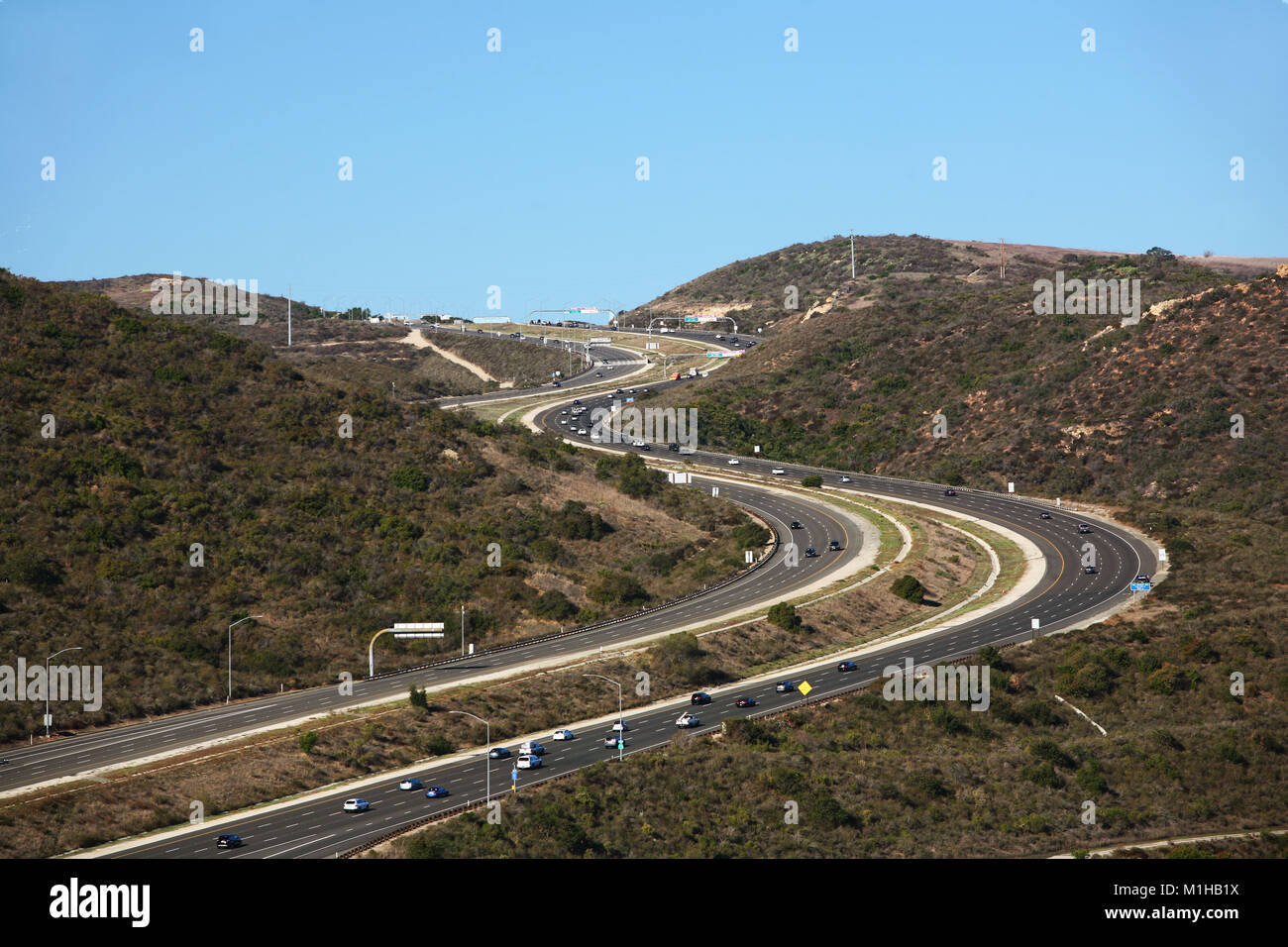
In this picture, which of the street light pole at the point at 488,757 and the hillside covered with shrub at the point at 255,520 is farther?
the hillside covered with shrub at the point at 255,520

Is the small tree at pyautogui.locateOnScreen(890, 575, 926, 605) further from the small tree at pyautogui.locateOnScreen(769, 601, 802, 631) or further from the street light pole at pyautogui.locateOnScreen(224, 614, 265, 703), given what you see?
the street light pole at pyautogui.locateOnScreen(224, 614, 265, 703)

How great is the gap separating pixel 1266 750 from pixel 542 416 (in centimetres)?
11769

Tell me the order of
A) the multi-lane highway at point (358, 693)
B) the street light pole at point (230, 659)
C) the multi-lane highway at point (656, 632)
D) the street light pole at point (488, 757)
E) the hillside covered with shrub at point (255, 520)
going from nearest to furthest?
the multi-lane highway at point (656, 632) → the street light pole at point (488, 757) → the multi-lane highway at point (358, 693) → the street light pole at point (230, 659) → the hillside covered with shrub at point (255, 520)

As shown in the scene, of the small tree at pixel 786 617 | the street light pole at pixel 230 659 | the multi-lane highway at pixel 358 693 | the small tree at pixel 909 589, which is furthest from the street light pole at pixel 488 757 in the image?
the small tree at pixel 909 589

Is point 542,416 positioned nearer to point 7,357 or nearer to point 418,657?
point 7,357

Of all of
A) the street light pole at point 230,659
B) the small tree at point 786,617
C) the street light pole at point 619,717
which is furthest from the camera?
the small tree at point 786,617

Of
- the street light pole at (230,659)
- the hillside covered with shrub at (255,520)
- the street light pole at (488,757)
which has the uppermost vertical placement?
the hillside covered with shrub at (255,520)

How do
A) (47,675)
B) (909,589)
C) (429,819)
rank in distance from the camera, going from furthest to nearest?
(909,589) → (47,675) → (429,819)

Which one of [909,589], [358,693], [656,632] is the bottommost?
[358,693]

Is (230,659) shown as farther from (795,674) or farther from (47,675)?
(795,674)

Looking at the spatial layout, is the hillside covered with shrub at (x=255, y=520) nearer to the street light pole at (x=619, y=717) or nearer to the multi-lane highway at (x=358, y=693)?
the multi-lane highway at (x=358, y=693)

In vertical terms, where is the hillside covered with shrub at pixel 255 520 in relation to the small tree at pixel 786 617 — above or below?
above

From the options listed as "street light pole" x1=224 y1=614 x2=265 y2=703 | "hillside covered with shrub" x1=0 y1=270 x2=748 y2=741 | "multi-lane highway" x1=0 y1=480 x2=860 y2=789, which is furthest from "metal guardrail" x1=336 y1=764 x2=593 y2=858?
"street light pole" x1=224 y1=614 x2=265 y2=703

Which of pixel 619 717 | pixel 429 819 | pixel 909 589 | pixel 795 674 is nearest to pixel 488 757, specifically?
pixel 429 819
